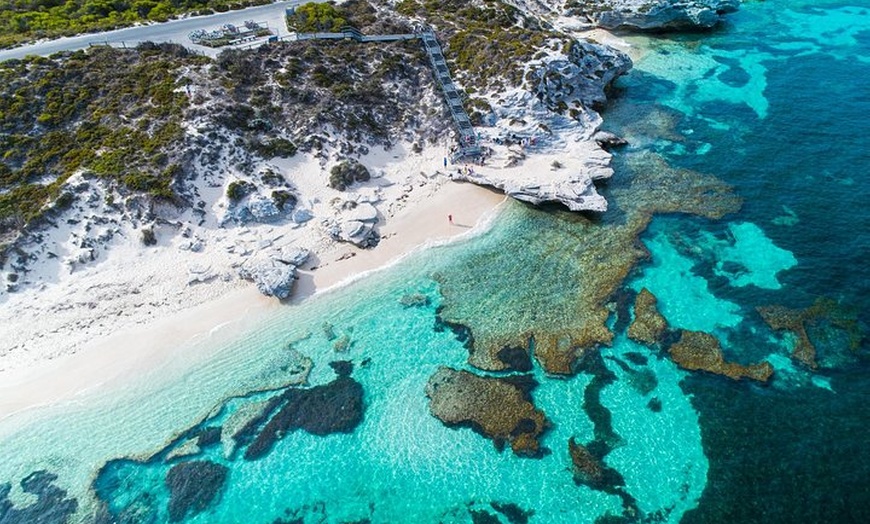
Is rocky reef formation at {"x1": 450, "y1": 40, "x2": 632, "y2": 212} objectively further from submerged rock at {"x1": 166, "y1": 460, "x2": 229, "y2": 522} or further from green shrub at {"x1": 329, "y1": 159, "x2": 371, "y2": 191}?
submerged rock at {"x1": 166, "y1": 460, "x2": 229, "y2": 522}

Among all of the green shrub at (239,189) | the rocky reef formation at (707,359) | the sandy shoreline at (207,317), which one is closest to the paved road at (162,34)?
the green shrub at (239,189)

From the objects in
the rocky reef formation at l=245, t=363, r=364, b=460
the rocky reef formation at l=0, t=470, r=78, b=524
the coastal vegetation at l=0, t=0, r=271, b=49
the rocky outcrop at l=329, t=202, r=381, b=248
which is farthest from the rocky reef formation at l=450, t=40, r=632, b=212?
the coastal vegetation at l=0, t=0, r=271, b=49

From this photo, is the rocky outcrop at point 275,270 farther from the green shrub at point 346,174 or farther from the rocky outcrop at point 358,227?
the green shrub at point 346,174

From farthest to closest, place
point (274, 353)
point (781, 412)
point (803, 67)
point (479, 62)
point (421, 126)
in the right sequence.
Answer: point (803, 67) < point (479, 62) < point (421, 126) < point (274, 353) < point (781, 412)

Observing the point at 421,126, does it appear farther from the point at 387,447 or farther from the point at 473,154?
the point at 387,447

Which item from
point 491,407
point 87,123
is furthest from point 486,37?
point 491,407

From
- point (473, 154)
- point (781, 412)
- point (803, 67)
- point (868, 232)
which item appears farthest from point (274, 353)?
point (803, 67)
